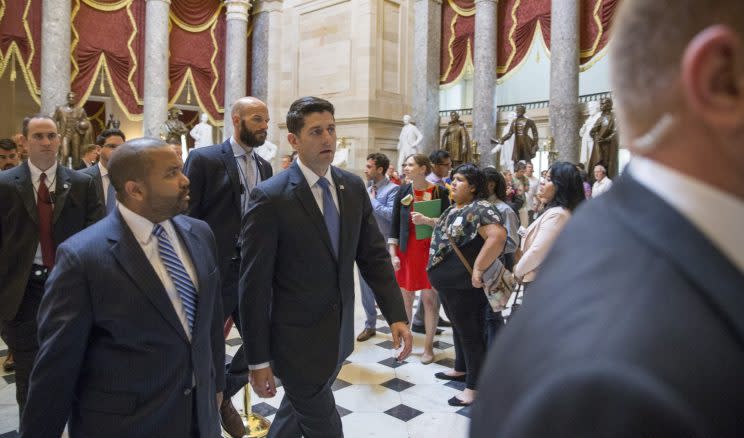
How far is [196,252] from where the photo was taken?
6.81 ft

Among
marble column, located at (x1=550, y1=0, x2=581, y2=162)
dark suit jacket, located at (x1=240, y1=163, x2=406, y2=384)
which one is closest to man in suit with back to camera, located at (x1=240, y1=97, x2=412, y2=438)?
dark suit jacket, located at (x1=240, y1=163, x2=406, y2=384)

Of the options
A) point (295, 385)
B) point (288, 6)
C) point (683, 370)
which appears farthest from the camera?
point (288, 6)

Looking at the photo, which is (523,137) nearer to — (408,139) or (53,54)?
(408,139)

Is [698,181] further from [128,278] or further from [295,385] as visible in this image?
[295,385]

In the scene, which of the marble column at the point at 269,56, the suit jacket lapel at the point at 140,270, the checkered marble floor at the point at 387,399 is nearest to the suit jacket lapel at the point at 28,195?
the checkered marble floor at the point at 387,399

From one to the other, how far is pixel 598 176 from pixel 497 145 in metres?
3.79

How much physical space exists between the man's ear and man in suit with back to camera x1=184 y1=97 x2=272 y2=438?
305 cm

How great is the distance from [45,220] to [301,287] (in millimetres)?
1738

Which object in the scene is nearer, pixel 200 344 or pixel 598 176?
pixel 200 344

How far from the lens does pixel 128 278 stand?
1827 millimetres

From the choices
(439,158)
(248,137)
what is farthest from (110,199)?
(439,158)

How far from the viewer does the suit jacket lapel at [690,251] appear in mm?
518

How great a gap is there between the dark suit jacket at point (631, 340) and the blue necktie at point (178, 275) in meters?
1.55

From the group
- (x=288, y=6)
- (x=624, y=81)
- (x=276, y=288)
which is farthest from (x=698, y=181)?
(x=288, y=6)
